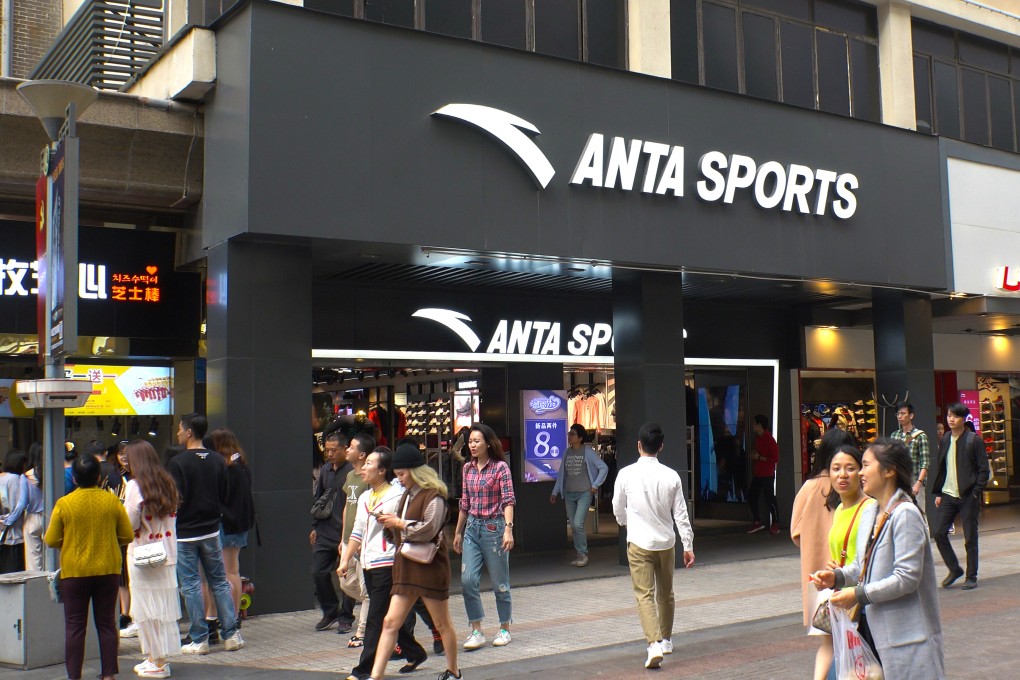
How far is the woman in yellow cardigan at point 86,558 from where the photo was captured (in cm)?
767

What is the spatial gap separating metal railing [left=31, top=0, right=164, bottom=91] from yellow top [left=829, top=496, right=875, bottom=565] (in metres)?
10.4

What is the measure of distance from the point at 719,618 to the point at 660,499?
8.46 feet

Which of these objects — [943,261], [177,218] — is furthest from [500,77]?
[943,261]

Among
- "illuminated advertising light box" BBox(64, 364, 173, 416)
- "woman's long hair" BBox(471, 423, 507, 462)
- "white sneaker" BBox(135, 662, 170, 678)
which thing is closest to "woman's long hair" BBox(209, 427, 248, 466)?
"white sneaker" BBox(135, 662, 170, 678)

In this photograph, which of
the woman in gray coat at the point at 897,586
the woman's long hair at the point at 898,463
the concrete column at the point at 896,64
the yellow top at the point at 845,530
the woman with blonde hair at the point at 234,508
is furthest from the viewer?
the concrete column at the point at 896,64

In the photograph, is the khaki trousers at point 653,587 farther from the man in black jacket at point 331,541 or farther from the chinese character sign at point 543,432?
the chinese character sign at point 543,432

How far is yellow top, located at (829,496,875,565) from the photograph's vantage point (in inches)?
206

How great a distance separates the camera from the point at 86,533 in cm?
769

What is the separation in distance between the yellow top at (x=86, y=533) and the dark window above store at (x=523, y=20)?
634 centimetres

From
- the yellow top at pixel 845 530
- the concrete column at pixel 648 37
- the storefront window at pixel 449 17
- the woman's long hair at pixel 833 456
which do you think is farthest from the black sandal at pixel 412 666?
the concrete column at pixel 648 37

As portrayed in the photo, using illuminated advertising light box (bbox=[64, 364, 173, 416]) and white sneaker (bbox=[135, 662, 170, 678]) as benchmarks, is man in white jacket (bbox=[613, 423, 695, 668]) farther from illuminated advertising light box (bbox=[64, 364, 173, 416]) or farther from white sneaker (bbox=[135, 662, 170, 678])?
illuminated advertising light box (bbox=[64, 364, 173, 416])

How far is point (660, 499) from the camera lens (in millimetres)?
8492

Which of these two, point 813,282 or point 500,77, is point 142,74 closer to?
point 500,77

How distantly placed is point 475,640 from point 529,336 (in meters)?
6.89
